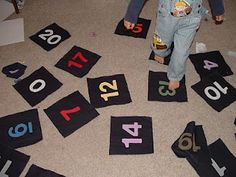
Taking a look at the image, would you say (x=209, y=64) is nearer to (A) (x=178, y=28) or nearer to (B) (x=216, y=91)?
(B) (x=216, y=91)

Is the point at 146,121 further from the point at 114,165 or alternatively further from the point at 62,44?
the point at 62,44

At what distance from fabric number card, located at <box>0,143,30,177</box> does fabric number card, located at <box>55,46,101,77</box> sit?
54 centimetres

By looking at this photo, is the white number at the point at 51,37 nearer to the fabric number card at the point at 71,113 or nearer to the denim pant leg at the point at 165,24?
the fabric number card at the point at 71,113

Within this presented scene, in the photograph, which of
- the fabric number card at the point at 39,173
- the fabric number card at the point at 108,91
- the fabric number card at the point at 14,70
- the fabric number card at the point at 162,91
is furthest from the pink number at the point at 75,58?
the fabric number card at the point at 39,173

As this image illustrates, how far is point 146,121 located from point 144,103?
0.39ft

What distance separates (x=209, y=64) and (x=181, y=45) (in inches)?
15.5

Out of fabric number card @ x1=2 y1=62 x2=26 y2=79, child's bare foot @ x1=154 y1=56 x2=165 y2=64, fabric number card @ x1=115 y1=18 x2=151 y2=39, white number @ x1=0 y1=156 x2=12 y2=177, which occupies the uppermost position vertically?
fabric number card @ x1=115 y1=18 x2=151 y2=39

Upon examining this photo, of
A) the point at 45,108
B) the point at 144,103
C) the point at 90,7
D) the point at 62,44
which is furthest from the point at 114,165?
the point at 90,7

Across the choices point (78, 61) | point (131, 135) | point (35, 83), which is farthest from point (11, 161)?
point (78, 61)

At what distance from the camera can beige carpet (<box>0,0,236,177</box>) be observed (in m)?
1.29

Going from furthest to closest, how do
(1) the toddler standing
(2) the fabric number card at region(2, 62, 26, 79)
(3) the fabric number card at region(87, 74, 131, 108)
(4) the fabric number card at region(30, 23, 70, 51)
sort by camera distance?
1. (4) the fabric number card at region(30, 23, 70, 51)
2. (2) the fabric number card at region(2, 62, 26, 79)
3. (3) the fabric number card at region(87, 74, 131, 108)
4. (1) the toddler standing

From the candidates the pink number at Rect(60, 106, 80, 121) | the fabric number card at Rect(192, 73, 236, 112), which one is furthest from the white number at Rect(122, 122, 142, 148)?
the fabric number card at Rect(192, 73, 236, 112)

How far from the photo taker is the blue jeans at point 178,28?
4.11 ft

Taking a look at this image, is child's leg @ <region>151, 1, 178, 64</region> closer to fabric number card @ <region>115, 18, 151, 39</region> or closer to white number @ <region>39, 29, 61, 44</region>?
fabric number card @ <region>115, 18, 151, 39</region>
